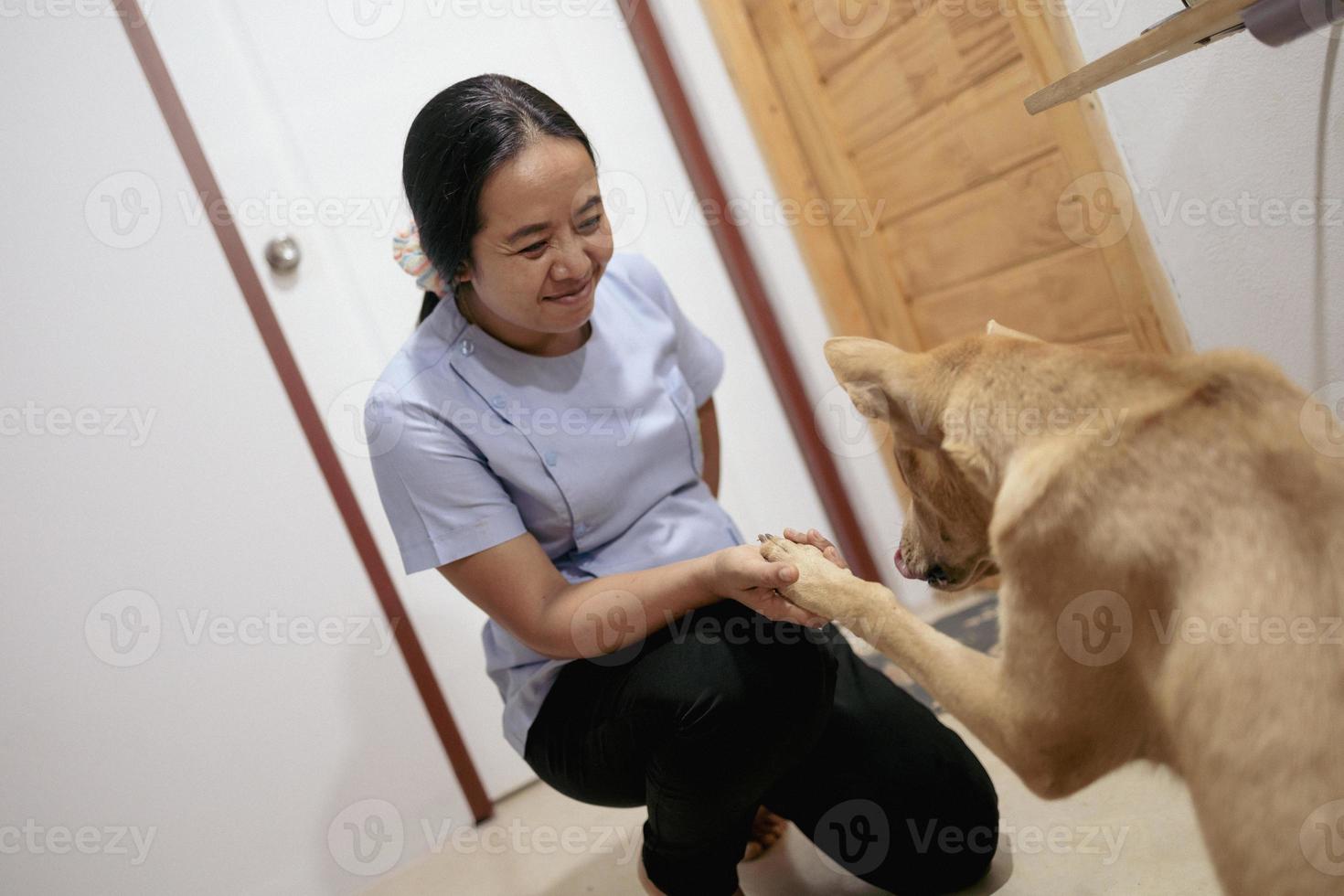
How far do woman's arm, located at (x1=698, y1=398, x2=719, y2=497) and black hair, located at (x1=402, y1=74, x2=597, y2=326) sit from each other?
0.65 metres

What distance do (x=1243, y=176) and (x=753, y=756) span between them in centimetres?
127

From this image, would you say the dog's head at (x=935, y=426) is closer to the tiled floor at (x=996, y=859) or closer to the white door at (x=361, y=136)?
the tiled floor at (x=996, y=859)

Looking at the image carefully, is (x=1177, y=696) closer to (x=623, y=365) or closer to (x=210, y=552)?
(x=623, y=365)

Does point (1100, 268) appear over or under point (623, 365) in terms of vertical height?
under

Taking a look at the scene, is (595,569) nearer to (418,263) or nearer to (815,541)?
(815,541)

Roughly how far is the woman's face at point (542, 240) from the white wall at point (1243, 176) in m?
1.04

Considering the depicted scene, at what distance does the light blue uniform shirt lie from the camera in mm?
1721

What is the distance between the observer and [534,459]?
178 centimetres

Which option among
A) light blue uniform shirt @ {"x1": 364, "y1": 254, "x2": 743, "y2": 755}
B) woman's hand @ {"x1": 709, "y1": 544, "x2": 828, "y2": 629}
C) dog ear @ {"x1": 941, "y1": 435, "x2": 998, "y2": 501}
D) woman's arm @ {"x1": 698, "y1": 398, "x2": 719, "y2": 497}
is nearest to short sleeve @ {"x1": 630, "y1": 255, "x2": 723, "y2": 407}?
woman's arm @ {"x1": 698, "y1": 398, "x2": 719, "y2": 497}

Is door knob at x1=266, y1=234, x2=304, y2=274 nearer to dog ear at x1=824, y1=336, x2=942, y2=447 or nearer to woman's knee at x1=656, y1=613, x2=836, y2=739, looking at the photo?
woman's knee at x1=656, y1=613, x2=836, y2=739

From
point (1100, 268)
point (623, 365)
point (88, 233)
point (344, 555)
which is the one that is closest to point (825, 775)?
point (623, 365)

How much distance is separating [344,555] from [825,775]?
1.51 metres

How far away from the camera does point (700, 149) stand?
10.6ft

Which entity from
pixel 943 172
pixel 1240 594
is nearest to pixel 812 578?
pixel 1240 594
